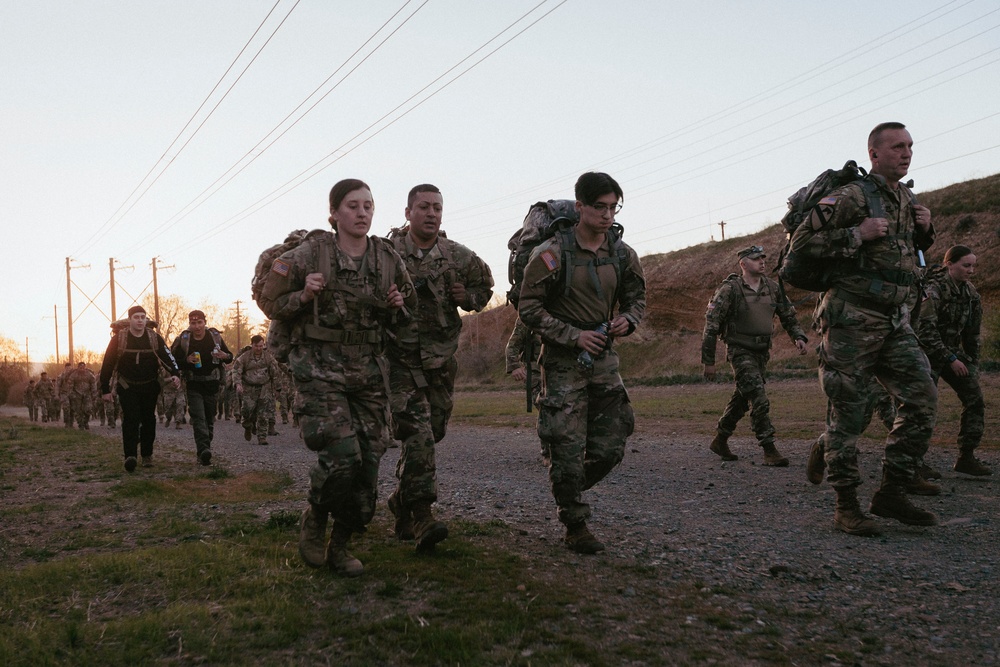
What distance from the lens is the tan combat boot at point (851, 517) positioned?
18.3 feet

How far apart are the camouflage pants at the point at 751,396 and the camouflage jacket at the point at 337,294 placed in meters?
5.39

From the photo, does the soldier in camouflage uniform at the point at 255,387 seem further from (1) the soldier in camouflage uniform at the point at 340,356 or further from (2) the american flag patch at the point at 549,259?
(2) the american flag patch at the point at 549,259

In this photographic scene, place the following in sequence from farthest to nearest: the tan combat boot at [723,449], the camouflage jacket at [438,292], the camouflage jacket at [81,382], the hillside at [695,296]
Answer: the hillside at [695,296]
the camouflage jacket at [81,382]
the tan combat boot at [723,449]
the camouflage jacket at [438,292]

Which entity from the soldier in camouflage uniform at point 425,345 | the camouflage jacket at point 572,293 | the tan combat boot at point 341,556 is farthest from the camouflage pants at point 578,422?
the tan combat boot at point 341,556

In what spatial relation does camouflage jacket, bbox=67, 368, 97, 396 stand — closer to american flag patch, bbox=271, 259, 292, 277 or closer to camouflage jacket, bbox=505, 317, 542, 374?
camouflage jacket, bbox=505, 317, 542, 374

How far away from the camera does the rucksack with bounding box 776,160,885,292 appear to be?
19.3 ft

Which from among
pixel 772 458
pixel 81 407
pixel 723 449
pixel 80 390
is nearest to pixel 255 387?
pixel 723 449

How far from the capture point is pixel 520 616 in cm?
391

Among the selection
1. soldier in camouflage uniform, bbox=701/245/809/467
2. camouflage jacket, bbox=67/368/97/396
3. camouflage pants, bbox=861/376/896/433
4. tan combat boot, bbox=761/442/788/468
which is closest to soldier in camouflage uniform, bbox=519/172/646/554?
camouflage pants, bbox=861/376/896/433

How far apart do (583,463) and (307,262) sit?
2189 mm

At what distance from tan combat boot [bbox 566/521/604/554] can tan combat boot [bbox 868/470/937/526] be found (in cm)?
221

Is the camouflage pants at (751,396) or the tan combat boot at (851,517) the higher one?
the camouflage pants at (751,396)

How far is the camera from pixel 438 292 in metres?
6.05

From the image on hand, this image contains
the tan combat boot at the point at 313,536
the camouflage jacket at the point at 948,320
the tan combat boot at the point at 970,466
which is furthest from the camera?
the camouflage jacket at the point at 948,320
